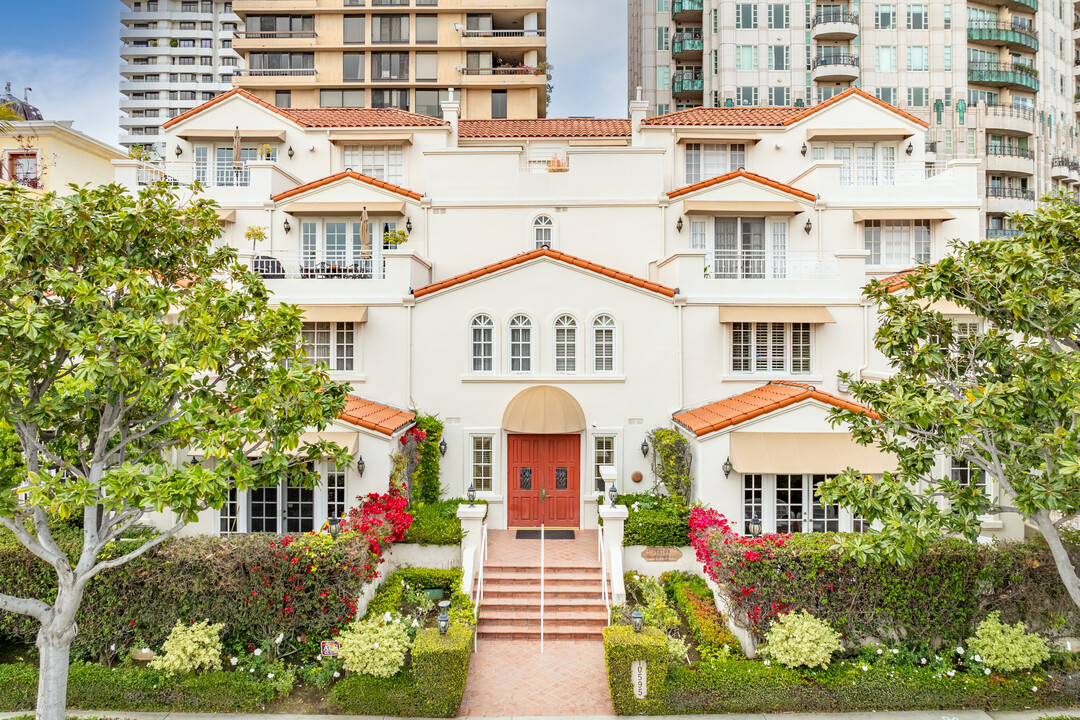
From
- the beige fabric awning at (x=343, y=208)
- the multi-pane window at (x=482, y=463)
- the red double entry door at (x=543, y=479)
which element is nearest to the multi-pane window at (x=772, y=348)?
the red double entry door at (x=543, y=479)

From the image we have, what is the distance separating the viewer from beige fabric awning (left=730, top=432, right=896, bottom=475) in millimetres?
20172

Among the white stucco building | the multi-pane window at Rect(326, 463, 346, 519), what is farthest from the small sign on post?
the multi-pane window at Rect(326, 463, 346, 519)

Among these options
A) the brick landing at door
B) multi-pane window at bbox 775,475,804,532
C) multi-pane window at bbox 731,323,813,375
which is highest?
multi-pane window at bbox 731,323,813,375

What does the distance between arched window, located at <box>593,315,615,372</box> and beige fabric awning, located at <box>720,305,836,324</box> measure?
3.95 m

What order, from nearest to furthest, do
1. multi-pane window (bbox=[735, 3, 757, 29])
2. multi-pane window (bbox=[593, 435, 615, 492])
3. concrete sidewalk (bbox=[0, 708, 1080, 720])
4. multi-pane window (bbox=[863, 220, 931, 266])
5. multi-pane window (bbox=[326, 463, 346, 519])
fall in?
concrete sidewalk (bbox=[0, 708, 1080, 720])
multi-pane window (bbox=[326, 463, 346, 519])
multi-pane window (bbox=[593, 435, 615, 492])
multi-pane window (bbox=[863, 220, 931, 266])
multi-pane window (bbox=[735, 3, 757, 29])

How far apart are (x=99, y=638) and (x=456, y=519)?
31.4 ft

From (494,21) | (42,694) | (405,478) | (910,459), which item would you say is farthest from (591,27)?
(42,694)

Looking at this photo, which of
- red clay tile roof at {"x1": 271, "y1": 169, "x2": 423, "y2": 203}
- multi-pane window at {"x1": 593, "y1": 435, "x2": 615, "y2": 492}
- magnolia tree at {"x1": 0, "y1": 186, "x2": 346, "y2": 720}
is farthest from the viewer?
red clay tile roof at {"x1": 271, "y1": 169, "x2": 423, "y2": 203}

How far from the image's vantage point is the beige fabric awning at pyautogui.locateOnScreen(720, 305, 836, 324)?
80.6ft

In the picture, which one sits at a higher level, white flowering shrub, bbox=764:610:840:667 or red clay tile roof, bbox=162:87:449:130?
red clay tile roof, bbox=162:87:449:130

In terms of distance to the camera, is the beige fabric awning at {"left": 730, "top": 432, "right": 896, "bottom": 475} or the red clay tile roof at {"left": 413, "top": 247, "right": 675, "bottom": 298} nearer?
the beige fabric awning at {"left": 730, "top": 432, "right": 896, "bottom": 475}

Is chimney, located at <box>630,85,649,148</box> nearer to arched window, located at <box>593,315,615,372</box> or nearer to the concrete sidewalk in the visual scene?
arched window, located at <box>593,315,615,372</box>

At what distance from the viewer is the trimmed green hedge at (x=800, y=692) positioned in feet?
49.4

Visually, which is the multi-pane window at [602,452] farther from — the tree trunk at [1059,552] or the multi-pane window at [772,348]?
the tree trunk at [1059,552]
